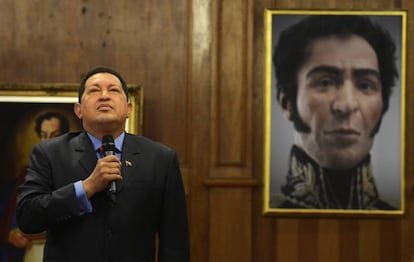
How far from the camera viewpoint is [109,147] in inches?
92.5

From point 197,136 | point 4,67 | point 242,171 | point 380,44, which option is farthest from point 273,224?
point 4,67

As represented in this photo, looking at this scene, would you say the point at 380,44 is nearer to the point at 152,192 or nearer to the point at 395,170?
the point at 395,170

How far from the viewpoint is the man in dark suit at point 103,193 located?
2.26 m

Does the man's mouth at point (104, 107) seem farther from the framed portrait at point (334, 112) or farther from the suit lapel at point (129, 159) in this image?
the framed portrait at point (334, 112)

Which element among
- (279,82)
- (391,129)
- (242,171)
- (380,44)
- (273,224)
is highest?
(380,44)

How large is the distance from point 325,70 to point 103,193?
2.52 metres

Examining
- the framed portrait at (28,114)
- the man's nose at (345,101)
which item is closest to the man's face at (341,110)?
the man's nose at (345,101)

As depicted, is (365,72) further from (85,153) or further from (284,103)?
(85,153)

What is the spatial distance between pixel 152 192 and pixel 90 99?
409 mm

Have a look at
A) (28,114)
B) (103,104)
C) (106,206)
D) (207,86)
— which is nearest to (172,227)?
(106,206)

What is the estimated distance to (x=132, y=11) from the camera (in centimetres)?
450

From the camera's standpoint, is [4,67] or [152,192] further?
[4,67]

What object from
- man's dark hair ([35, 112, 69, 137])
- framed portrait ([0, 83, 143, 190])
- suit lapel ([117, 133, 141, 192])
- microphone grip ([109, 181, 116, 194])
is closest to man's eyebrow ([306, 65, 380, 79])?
framed portrait ([0, 83, 143, 190])

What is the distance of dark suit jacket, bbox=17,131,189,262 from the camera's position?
2279mm
